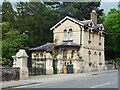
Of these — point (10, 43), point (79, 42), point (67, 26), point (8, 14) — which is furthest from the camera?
point (8, 14)

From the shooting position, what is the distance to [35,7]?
5059 centimetres

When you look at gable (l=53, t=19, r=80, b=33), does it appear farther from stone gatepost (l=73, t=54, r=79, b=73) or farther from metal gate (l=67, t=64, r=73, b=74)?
metal gate (l=67, t=64, r=73, b=74)

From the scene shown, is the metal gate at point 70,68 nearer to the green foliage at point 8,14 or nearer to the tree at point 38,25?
the tree at point 38,25

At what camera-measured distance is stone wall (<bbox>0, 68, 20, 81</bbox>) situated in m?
18.1

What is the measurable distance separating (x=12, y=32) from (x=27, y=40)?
203 inches

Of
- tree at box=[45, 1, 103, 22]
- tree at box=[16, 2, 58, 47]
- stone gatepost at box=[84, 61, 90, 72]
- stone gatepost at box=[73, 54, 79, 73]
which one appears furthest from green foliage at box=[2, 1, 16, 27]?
stone gatepost at box=[73, 54, 79, 73]

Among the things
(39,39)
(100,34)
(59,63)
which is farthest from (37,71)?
(39,39)

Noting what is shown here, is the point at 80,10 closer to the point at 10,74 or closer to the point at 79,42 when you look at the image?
the point at 79,42

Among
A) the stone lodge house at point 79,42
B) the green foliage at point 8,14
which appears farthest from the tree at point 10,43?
the green foliage at point 8,14

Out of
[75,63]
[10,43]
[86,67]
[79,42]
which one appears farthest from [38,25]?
[75,63]

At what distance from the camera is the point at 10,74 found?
18.7m

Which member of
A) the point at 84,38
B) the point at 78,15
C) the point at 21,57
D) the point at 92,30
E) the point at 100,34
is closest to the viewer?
the point at 21,57

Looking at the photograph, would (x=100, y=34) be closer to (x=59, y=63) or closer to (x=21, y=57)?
(x=59, y=63)

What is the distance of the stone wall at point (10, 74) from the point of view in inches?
714
